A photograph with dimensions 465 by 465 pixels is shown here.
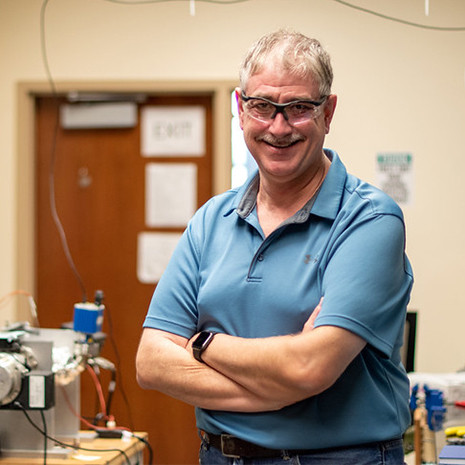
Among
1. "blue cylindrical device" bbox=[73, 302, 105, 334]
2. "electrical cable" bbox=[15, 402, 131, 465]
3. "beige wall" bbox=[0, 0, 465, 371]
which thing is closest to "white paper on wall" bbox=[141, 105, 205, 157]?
"beige wall" bbox=[0, 0, 465, 371]

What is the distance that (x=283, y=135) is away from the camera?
1.43 meters

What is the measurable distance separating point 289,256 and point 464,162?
2.48 meters

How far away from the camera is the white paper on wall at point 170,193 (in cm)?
383

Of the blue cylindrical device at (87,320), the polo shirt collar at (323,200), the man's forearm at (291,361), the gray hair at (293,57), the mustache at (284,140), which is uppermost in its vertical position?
the gray hair at (293,57)

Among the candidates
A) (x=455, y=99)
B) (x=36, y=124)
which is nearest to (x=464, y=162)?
(x=455, y=99)

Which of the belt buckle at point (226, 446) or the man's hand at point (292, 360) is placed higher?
the man's hand at point (292, 360)

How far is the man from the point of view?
1.32 m

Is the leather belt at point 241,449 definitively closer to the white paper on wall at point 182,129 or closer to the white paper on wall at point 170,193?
the white paper on wall at point 170,193

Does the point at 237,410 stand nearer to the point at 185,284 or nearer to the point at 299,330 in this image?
the point at 299,330

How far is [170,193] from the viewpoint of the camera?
3.85 m

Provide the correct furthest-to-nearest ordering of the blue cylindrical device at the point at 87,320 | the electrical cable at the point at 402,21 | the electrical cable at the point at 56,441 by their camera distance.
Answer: the electrical cable at the point at 402,21 < the blue cylindrical device at the point at 87,320 < the electrical cable at the point at 56,441

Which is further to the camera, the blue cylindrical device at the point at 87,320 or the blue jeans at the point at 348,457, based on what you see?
the blue cylindrical device at the point at 87,320

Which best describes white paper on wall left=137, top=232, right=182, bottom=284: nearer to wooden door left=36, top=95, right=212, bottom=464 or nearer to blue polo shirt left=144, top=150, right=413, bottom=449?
wooden door left=36, top=95, right=212, bottom=464

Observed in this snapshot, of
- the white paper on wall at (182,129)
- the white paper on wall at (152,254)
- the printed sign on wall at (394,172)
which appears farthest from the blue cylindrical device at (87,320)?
the printed sign on wall at (394,172)
